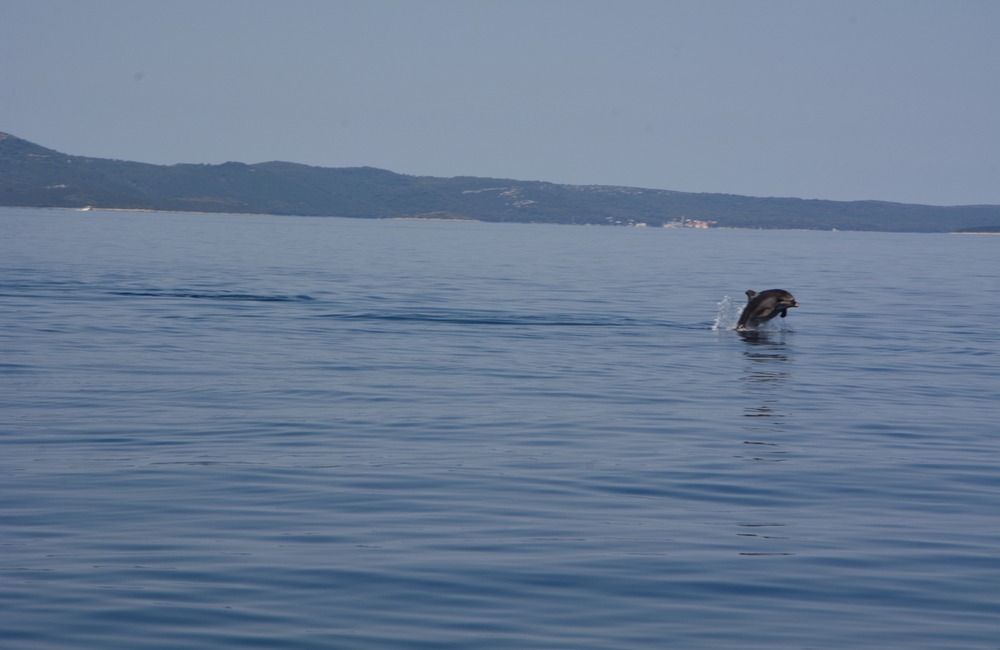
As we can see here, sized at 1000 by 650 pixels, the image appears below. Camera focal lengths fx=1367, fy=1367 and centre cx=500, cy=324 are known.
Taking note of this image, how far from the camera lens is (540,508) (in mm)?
13562

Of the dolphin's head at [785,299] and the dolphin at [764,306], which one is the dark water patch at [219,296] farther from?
the dolphin's head at [785,299]

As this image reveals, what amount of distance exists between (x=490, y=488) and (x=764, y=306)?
22041 millimetres

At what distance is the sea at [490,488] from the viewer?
32.6ft

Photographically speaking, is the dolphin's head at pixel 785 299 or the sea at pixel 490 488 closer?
the sea at pixel 490 488

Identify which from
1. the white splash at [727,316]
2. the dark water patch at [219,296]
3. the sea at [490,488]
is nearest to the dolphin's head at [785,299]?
the sea at [490,488]

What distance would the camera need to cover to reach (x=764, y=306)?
116 ft

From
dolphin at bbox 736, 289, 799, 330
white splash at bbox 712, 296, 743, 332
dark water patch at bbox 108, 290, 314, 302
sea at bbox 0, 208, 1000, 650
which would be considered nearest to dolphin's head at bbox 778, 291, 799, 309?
dolphin at bbox 736, 289, 799, 330

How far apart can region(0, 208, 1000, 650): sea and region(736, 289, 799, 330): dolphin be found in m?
0.83

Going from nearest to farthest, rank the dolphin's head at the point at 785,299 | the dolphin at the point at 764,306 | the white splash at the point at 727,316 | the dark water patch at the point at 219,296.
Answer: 1. the dolphin's head at the point at 785,299
2. the dolphin at the point at 764,306
3. the white splash at the point at 727,316
4. the dark water patch at the point at 219,296

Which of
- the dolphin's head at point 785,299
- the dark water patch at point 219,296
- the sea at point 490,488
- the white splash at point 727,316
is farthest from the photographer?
the dark water patch at point 219,296

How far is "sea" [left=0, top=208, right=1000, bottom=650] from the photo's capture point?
Answer: 9.93 metres

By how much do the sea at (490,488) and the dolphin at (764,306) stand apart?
83cm

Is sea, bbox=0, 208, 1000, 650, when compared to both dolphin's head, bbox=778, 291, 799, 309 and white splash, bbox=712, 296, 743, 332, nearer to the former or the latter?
dolphin's head, bbox=778, 291, 799, 309

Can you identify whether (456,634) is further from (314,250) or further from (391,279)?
(314,250)
